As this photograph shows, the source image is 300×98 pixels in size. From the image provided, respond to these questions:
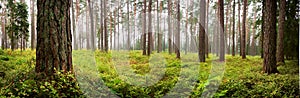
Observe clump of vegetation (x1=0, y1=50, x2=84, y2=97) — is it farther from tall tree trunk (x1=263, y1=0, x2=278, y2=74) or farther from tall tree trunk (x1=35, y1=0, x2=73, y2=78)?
tall tree trunk (x1=263, y1=0, x2=278, y2=74)

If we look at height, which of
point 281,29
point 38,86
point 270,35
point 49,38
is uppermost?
point 281,29

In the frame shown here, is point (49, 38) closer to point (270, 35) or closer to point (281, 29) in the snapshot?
point (270, 35)

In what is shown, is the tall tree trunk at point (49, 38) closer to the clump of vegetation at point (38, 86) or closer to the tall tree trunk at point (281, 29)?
the clump of vegetation at point (38, 86)

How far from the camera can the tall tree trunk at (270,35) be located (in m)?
8.99

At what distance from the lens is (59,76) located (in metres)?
4.76

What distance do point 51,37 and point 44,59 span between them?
0.46 metres

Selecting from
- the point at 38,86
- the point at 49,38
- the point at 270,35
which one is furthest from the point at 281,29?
the point at 38,86

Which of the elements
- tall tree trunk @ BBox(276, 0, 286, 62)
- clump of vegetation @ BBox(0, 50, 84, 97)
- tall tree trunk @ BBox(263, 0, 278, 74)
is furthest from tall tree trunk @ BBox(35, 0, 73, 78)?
tall tree trunk @ BBox(276, 0, 286, 62)

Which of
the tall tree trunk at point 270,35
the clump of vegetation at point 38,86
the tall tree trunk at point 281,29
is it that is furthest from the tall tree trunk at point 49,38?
the tall tree trunk at point 281,29

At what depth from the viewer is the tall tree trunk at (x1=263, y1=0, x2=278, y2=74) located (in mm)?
8992

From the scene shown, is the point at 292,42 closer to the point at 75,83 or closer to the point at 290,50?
the point at 290,50

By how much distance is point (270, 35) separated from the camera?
913cm

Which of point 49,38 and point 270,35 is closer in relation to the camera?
point 49,38

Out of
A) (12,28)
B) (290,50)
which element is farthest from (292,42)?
(12,28)
